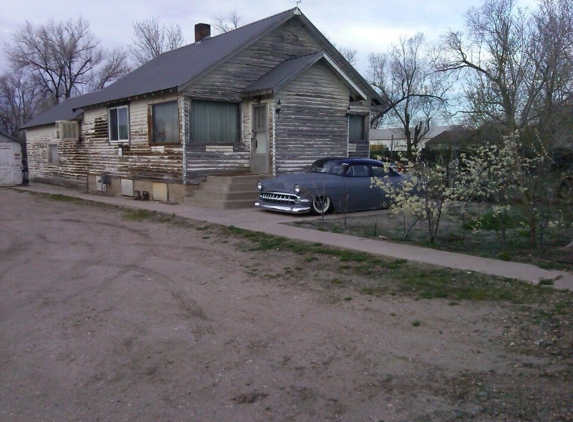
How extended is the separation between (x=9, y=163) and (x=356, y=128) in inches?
738

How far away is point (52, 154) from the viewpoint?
87.9 ft

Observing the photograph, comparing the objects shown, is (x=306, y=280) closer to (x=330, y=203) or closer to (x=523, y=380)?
(x=523, y=380)

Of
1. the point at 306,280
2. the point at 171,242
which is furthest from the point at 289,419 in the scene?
the point at 171,242

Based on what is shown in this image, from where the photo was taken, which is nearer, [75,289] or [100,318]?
[100,318]

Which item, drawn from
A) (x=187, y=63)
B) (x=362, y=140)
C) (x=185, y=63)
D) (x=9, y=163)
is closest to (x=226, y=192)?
(x=187, y=63)

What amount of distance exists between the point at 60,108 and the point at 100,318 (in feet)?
83.4

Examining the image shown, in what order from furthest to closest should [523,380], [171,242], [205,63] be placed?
[205,63], [171,242], [523,380]

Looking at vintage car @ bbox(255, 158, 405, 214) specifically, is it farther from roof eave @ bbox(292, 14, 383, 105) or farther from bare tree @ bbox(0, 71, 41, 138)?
bare tree @ bbox(0, 71, 41, 138)

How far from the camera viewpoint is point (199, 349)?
5125 mm

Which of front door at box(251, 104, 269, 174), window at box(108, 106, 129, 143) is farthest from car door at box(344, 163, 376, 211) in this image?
window at box(108, 106, 129, 143)

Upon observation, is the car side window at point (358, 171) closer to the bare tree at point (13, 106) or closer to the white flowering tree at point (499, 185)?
the white flowering tree at point (499, 185)

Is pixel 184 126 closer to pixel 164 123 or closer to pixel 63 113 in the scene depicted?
pixel 164 123

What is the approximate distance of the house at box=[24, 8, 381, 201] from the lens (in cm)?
1641

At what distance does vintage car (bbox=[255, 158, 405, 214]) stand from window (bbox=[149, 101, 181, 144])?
4.08 metres
